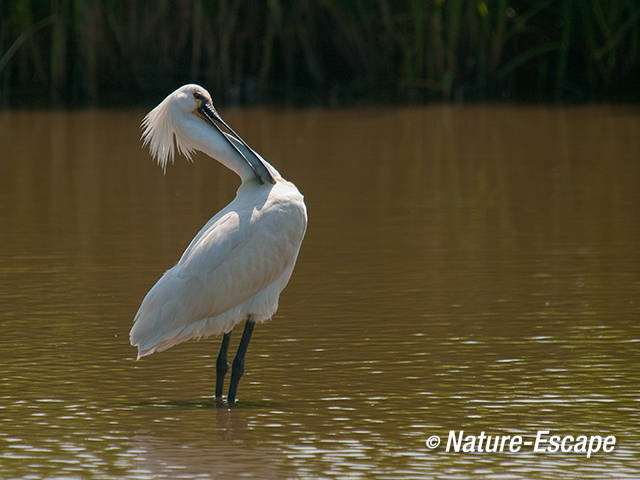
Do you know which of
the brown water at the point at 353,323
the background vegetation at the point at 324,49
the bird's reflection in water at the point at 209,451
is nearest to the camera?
the bird's reflection in water at the point at 209,451

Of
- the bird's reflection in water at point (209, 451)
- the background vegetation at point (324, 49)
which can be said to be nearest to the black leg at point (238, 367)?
the bird's reflection in water at point (209, 451)

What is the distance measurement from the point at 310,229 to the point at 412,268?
1.80m

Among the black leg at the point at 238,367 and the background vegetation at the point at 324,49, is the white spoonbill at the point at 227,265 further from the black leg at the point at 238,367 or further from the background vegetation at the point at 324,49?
the background vegetation at the point at 324,49

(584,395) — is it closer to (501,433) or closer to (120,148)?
(501,433)

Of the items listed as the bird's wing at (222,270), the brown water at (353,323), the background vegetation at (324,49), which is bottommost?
the brown water at (353,323)

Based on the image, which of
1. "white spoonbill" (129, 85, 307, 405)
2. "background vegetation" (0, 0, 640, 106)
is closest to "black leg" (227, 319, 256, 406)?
"white spoonbill" (129, 85, 307, 405)

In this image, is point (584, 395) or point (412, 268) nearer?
point (584, 395)

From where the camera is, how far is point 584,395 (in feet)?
21.1

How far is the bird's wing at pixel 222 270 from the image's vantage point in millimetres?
6562

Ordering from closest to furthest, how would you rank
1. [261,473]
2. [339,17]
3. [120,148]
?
[261,473], [120,148], [339,17]

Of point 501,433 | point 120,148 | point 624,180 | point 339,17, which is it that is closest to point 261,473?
point 501,433

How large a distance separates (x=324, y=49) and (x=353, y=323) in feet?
48.2

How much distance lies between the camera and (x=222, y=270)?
671 cm

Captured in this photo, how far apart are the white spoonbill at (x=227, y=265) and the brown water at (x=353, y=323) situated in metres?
0.30
